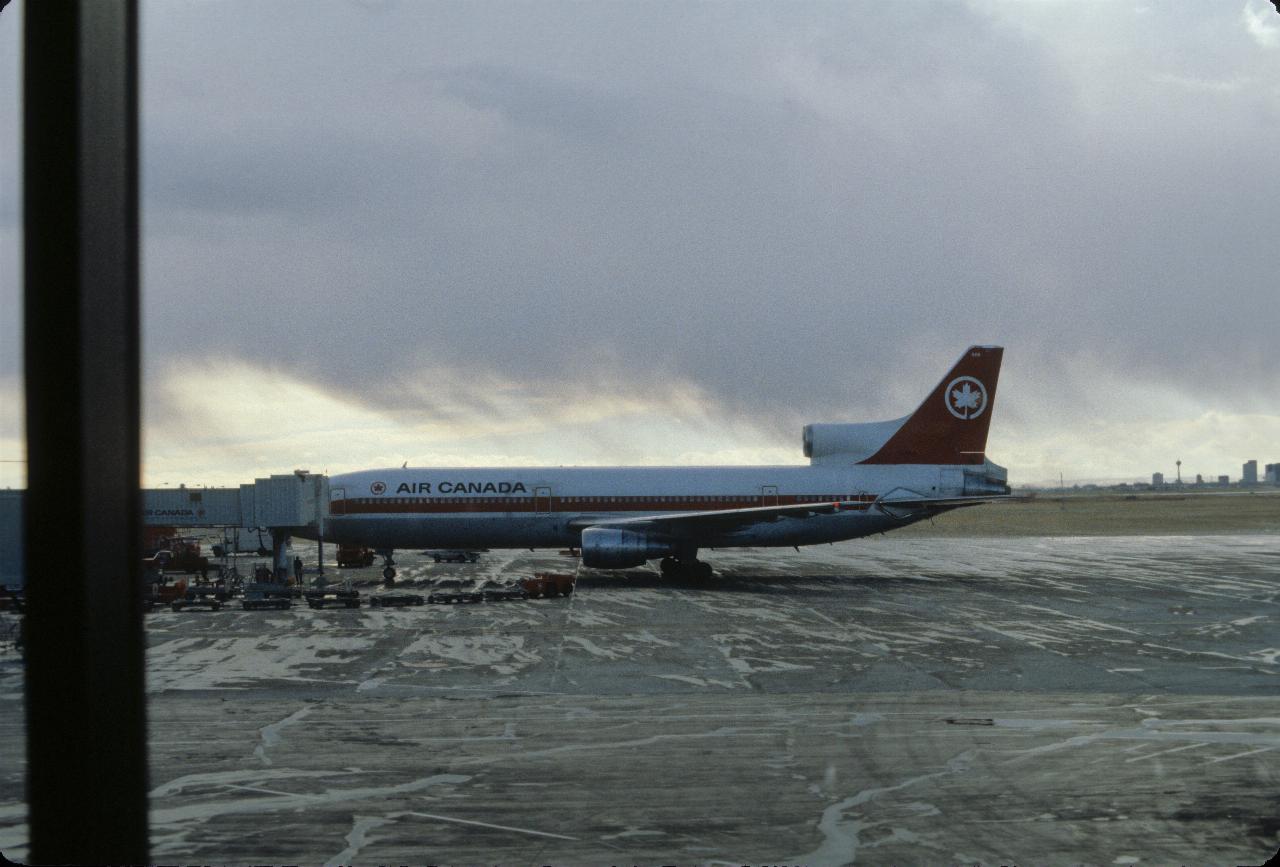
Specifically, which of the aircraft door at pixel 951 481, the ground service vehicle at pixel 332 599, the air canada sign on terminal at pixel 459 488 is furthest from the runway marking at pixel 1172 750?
the air canada sign on terminal at pixel 459 488

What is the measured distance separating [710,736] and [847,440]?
26.7 meters

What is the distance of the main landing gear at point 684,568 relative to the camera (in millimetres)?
35625

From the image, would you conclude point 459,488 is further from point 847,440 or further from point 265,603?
point 847,440

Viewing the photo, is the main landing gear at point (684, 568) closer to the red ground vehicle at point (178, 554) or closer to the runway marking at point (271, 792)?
the red ground vehicle at point (178, 554)

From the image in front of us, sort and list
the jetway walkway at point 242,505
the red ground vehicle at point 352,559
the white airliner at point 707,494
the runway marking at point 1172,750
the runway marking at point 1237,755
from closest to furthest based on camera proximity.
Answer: the runway marking at point 1237,755 → the runway marking at point 1172,750 → the jetway walkway at point 242,505 → the white airliner at point 707,494 → the red ground vehicle at point 352,559

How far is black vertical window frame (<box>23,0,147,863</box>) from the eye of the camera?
416cm

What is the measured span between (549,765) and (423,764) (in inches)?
57.1

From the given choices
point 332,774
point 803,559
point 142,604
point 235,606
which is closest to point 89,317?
point 142,604

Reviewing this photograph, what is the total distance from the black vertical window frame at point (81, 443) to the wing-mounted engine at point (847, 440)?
35318mm

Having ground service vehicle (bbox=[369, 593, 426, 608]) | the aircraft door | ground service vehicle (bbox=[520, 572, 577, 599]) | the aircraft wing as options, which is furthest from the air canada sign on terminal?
the aircraft door

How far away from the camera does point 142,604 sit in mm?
4551

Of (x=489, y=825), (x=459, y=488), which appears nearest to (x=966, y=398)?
(x=459, y=488)

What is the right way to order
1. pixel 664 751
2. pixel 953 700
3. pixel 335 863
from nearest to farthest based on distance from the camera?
pixel 335 863
pixel 664 751
pixel 953 700

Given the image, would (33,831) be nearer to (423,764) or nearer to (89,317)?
(89,317)
